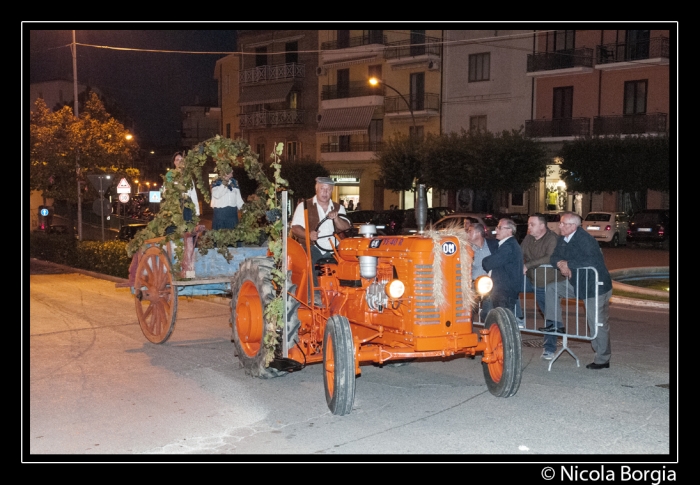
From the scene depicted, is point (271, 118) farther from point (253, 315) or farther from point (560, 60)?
point (253, 315)

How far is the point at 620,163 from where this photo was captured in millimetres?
35406

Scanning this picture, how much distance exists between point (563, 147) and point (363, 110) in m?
15.2

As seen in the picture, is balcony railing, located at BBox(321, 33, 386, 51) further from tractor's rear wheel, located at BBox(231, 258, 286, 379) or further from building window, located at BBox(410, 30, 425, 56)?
tractor's rear wheel, located at BBox(231, 258, 286, 379)

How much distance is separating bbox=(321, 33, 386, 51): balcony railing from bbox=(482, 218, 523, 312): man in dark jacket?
4109cm

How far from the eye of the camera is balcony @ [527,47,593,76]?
3888 cm

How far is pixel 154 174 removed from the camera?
315 ft

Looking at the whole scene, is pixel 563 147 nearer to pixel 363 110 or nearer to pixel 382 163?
pixel 382 163

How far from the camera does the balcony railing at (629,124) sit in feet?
120

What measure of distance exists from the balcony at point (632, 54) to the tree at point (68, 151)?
2431cm

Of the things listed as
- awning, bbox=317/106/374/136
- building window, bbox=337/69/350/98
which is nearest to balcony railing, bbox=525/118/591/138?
awning, bbox=317/106/374/136

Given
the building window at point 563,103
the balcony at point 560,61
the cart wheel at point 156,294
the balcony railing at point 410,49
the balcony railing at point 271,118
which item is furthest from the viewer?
the balcony railing at point 271,118

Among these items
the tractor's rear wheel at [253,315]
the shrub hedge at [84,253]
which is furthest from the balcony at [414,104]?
the tractor's rear wheel at [253,315]

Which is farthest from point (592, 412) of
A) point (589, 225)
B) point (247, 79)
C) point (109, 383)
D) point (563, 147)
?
point (247, 79)

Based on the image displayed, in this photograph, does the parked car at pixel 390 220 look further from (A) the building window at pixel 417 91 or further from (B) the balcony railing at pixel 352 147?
(A) the building window at pixel 417 91
